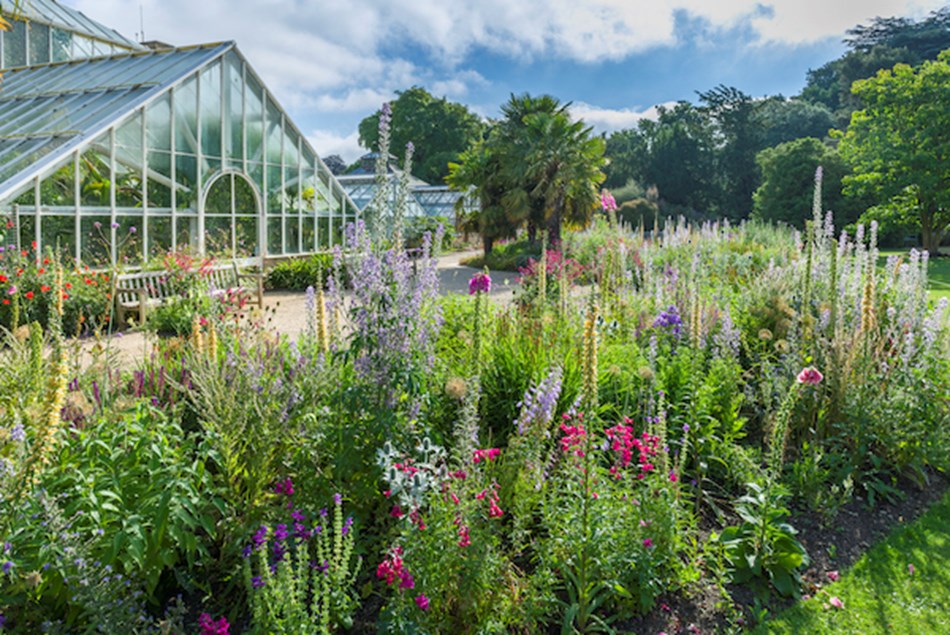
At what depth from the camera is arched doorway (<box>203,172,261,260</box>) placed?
13836mm

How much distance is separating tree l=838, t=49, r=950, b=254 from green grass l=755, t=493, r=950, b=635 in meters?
20.6

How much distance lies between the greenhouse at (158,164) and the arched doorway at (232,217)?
27 mm

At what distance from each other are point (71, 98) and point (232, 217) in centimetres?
375

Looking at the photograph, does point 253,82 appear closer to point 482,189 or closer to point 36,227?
point 36,227

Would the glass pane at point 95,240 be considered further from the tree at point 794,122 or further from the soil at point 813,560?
the tree at point 794,122

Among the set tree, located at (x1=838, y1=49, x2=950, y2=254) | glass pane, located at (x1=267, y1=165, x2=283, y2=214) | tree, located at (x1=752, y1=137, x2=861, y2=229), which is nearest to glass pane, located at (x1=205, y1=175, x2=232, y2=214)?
glass pane, located at (x1=267, y1=165, x2=283, y2=214)

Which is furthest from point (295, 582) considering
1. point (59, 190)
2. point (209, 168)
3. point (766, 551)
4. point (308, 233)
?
point (308, 233)

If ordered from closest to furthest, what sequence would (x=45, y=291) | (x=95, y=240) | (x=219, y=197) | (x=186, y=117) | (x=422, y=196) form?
(x=45, y=291) < (x=95, y=240) < (x=186, y=117) < (x=219, y=197) < (x=422, y=196)

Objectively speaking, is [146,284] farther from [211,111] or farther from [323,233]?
[323,233]

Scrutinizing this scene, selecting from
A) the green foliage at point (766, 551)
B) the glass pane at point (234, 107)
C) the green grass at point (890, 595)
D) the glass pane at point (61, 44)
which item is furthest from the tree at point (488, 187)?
the green foliage at point (766, 551)

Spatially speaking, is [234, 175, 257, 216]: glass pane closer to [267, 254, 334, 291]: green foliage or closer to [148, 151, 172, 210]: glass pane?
[267, 254, 334, 291]: green foliage

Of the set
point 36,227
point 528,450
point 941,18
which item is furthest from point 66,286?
point 941,18

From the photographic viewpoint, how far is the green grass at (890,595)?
291cm

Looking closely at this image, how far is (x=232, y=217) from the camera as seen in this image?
14375 millimetres
